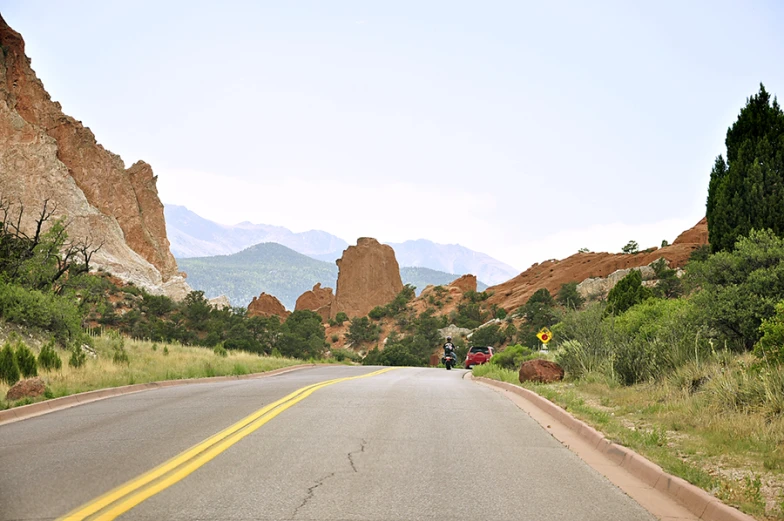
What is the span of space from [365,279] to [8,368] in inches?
4653

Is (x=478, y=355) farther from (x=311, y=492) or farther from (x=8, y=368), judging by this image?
(x=311, y=492)

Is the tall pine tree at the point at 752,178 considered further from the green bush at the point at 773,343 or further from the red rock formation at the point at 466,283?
the red rock formation at the point at 466,283

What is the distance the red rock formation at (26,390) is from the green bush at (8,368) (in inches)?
85.0

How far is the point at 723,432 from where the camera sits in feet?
32.1

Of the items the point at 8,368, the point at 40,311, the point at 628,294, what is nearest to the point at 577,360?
the point at 8,368

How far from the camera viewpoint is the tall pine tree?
2927 cm

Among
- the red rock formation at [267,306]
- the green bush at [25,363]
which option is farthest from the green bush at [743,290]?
the red rock formation at [267,306]

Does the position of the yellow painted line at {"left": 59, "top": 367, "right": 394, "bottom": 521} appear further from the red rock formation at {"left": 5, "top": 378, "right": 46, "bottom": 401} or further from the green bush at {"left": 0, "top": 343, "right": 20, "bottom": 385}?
the green bush at {"left": 0, "top": 343, "right": 20, "bottom": 385}

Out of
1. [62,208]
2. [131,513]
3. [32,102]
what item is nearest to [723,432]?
[131,513]

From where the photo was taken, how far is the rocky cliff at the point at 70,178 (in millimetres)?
72750

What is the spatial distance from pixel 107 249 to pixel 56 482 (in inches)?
3076

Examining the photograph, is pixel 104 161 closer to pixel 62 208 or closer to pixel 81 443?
pixel 62 208

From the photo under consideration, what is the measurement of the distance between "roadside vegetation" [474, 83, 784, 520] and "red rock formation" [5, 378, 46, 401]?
1009cm

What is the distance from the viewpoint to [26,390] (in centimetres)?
1402
